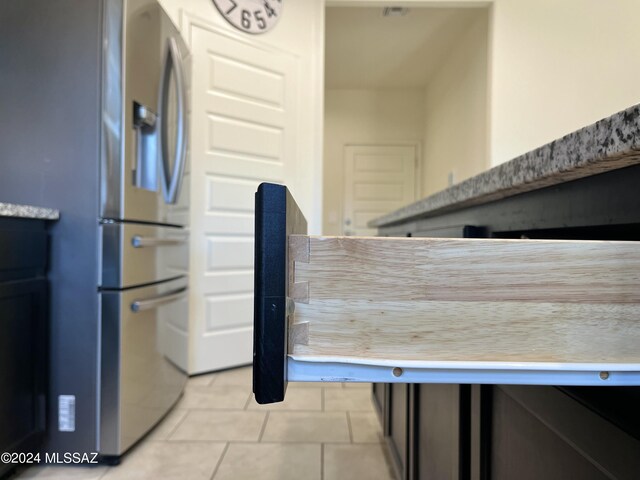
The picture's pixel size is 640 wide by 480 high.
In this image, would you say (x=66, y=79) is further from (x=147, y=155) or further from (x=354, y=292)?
(x=354, y=292)

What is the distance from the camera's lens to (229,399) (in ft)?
6.57

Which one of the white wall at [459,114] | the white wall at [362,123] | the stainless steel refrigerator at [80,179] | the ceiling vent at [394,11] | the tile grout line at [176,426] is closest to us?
the stainless steel refrigerator at [80,179]

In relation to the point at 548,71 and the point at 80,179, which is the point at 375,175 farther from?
the point at 80,179

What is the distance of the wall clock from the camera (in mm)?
2406

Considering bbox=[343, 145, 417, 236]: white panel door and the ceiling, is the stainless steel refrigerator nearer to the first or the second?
the ceiling

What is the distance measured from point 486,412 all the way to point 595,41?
10.2 ft

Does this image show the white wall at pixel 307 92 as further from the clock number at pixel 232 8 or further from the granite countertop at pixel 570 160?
the granite countertop at pixel 570 160

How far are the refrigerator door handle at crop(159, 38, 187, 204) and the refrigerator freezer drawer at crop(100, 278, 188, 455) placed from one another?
0.44m

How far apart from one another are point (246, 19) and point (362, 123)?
2.37 m

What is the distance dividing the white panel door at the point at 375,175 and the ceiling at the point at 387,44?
77cm

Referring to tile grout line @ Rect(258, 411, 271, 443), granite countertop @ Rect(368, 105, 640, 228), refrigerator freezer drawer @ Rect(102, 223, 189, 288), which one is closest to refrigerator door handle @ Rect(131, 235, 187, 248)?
refrigerator freezer drawer @ Rect(102, 223, 189, 288)

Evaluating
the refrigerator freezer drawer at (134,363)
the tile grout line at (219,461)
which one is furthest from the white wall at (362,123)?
the tile grout line at (219,461)

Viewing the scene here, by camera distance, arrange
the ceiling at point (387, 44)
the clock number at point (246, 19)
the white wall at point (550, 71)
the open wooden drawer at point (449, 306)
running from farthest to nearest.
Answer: the ceiling at point (387, 44) < the white wall at point (550, 71) < the clock number at point (246, 19) < the open wooden drawer at point (449, 306)

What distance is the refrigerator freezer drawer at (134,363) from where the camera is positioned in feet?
4.44
